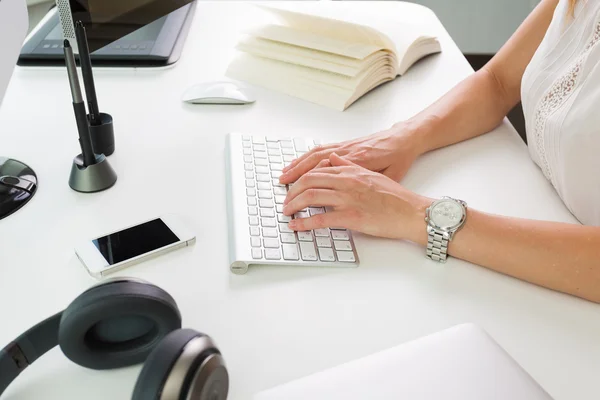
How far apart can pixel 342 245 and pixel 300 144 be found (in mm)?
236

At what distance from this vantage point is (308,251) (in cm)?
71

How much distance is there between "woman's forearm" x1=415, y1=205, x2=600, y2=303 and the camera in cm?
67

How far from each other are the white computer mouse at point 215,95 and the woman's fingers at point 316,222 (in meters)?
0.37

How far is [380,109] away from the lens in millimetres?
1051

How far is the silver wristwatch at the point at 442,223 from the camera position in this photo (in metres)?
0.72

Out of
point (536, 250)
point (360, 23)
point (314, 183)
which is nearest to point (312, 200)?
point (314, 183)

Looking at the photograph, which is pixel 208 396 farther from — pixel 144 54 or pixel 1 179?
pixel 144 54

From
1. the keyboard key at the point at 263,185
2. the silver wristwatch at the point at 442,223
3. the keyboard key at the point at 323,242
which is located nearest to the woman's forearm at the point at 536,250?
the silver wristwatch at the point at 442,223

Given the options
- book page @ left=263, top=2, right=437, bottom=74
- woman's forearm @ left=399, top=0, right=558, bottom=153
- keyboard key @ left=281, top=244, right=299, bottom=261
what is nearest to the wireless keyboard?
keyboard key @ left=281, top=244, right=299, bottom=261

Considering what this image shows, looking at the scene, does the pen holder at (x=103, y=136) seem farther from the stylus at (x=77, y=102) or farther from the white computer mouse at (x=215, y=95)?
the white computer mouse at (x=215, y=95)

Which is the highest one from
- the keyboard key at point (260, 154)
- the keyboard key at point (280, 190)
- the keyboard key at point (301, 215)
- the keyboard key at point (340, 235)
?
the keyboard key at point (260, 154)

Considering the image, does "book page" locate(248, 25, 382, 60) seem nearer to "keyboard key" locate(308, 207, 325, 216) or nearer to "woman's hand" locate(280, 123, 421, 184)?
"woman's hand" locate(280, 123, 421, 184)

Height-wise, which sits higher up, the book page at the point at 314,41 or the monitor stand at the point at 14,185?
the book page at the point at 314,41

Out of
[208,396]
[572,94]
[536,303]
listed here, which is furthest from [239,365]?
[572,94]
